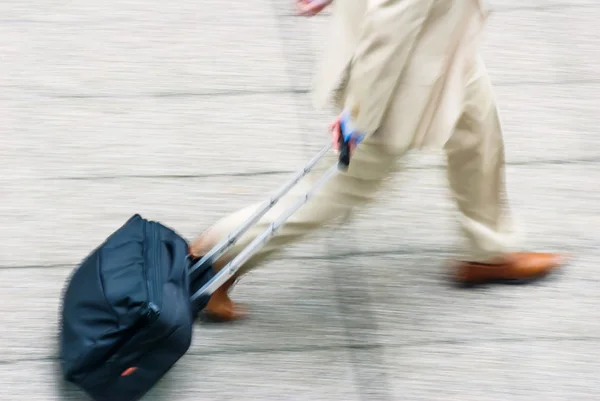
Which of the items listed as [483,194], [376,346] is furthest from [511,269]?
[376,346]

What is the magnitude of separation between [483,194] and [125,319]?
1.45m

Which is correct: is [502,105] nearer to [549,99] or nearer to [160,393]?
[549,99]

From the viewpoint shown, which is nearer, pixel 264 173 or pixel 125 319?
pixel 125 319

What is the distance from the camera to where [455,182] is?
138 inches

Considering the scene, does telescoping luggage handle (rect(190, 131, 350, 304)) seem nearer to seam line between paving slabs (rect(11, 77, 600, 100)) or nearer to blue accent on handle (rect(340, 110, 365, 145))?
blue accent on handle (rect(340, 110, 365, 145))

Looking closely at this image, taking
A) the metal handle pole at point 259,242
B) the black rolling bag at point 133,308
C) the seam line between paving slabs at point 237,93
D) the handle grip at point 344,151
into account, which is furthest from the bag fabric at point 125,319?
the seam line between paving slabs at point 237,93

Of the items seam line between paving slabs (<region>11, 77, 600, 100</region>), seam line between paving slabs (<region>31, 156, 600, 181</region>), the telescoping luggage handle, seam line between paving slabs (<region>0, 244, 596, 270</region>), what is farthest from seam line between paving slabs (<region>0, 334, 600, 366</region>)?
seam line between paving slabs (<region>11, 77, 600, 100</region>)

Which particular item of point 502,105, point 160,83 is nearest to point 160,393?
point 160,83

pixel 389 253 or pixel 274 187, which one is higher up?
pixel 274 187

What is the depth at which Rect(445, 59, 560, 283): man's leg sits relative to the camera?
10.9 feet

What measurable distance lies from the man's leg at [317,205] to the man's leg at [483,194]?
36 cm

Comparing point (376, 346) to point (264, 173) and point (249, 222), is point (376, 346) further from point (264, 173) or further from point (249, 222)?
point (264, 173)

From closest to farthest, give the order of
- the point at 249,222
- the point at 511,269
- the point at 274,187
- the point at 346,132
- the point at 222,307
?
the point at 346,132 → the point at 249,222 → the point at 222,307 → the point at 511,269 → the point at 274,187

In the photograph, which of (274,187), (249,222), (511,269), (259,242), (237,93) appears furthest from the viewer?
(237,93)
